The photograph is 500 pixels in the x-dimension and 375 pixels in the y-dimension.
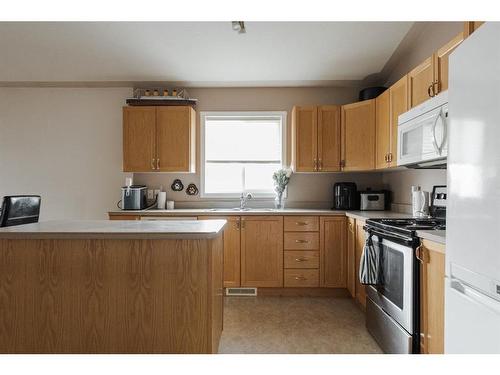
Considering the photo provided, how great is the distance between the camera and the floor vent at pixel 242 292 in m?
3.26

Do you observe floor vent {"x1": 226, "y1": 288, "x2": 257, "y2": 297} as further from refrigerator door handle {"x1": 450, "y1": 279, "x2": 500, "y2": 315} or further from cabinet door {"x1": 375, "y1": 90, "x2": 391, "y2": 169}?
refrigerator door handle {"x1": 450, "y1": 279, "x2": 500, "y2": 315}

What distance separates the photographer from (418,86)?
2271 millimetres

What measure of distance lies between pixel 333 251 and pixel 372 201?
0.80 meters

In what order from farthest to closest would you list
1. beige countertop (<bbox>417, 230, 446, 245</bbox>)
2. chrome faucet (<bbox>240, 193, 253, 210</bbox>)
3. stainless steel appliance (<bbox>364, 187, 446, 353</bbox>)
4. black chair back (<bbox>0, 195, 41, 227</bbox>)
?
1. chrome faucet (<bbox>240, 193, 253, 210</bbox>)
2. black chair back (<bbox>0, 195, 41, 227</bbox>)
3. stainless steel appliance (<bbox>364, 187, 446, 353</bbox>)
4. beige countertop (<bbox>417, 230, 446, 245</bbox>)

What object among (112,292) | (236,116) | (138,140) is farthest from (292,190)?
(112,292)

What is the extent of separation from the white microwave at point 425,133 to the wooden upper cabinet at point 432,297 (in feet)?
2.08

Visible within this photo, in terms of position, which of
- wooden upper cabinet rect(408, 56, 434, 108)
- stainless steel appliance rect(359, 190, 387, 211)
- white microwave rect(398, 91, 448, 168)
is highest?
wooden upper cabinet rect(408, 56, 434, 108)

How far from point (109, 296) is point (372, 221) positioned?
1934mm

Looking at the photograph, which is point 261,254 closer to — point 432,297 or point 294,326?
point 294,326

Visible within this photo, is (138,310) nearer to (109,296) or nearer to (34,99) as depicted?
(109,296)

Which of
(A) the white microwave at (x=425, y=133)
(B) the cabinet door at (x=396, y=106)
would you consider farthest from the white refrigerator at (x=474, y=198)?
(B) the cabinet door at (x=396, y=106)

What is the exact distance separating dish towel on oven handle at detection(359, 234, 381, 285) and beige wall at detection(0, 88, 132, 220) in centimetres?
315

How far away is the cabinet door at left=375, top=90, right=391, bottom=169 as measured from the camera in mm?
2867

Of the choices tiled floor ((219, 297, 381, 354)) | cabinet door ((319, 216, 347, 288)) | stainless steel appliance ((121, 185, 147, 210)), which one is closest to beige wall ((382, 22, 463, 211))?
cabinet door ((319, 216, 347, 288))
